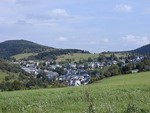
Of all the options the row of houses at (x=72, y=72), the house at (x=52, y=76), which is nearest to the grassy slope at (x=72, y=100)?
the row of houses at (x=72, y=72)

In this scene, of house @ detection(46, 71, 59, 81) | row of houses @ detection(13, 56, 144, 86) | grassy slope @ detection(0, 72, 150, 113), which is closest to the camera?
grassy slope @ detection(0, 72, 150, 113)

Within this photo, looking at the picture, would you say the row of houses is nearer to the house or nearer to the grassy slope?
the house

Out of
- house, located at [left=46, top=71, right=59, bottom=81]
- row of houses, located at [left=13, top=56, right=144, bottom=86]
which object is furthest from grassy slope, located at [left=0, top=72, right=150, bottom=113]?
house, located at [left=46, top=71, right=59, bottom=81]

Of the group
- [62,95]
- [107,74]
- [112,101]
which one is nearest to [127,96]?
[112,101]

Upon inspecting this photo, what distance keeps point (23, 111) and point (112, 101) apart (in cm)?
535

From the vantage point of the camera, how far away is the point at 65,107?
19.6 meters

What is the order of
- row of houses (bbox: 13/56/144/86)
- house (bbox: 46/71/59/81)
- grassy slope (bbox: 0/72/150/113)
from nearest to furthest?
1. grassy slope (bbox: 0/72/150/113)
2. row of houses (bbox: 13/56/144/86)
3. house (bbox: 46/71/59/81)

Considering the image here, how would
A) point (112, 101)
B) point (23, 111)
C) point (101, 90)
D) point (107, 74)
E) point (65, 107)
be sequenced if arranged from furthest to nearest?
point (107, 74) → point (101, 90) → point (112, 101) → point (65, 107) → point (23, 111)

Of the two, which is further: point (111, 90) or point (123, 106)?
point (111, 90)

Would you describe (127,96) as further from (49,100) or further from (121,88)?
(49,100)

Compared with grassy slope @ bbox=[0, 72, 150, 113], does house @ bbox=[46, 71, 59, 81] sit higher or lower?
lower

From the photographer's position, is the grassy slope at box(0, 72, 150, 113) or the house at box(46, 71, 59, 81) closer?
the grassy slope at box(0, 72, 150, 113)

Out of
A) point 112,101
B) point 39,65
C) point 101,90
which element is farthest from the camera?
point 39,65

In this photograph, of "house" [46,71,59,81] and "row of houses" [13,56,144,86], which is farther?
"house" [46,71,59,81]
